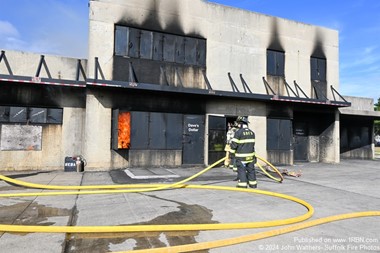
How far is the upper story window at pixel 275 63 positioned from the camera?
47.6ft

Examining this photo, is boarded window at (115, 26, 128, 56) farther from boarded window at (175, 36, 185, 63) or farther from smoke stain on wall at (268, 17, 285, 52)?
smoke stain on wall at (268, 17, 285, 52)

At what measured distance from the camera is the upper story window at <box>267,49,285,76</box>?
14.5 m

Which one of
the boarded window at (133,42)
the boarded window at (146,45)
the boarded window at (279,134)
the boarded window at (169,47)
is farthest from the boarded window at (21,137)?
the boarded window at (279,134)

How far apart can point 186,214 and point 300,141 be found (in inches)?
520

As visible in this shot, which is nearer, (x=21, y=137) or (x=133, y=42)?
(x=21, y=137)

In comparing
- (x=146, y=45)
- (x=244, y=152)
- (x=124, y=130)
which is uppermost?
(x=146, y=45)

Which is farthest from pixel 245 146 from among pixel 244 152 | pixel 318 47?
pixel 318 47

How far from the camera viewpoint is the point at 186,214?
5.10 metres

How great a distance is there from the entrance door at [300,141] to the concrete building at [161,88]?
1.40 metres

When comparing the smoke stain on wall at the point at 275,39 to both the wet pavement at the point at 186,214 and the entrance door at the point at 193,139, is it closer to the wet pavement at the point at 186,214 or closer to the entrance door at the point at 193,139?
the entrance door at the point at 193,139

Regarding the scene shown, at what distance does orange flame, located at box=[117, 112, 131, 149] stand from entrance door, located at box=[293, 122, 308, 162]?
1016 centimetres

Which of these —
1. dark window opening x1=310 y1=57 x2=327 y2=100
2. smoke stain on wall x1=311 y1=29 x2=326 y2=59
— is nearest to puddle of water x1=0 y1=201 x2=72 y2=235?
dark window opening x1=310 y1=57 x2=327 y2=100

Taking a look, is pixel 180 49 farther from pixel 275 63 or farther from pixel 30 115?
pixel 30 115

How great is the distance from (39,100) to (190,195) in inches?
306
